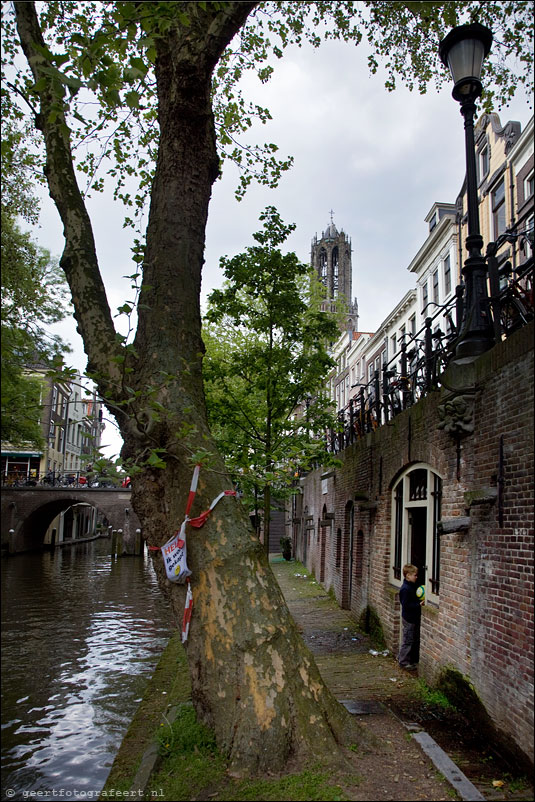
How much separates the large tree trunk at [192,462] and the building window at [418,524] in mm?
3528

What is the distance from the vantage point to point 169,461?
538 centimetres

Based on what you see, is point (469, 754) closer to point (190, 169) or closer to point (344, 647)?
point (344, 647)

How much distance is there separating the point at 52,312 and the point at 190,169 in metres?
12.1

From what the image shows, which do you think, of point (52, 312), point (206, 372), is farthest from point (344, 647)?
point (52, 312)

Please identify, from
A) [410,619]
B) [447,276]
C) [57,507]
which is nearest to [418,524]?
[410,619]

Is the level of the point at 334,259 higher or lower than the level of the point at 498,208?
higher

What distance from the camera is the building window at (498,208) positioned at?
21.3m

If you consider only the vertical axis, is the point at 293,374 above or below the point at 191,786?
above

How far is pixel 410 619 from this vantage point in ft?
26.5

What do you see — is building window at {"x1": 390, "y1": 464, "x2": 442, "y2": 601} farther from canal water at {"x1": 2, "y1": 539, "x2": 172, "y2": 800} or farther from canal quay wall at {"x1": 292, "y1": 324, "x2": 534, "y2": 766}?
canal water at {"x1": 2, "y1": 539, "x2": 172, "y2": 800}

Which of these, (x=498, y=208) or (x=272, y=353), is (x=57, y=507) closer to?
(x=498, y=208)

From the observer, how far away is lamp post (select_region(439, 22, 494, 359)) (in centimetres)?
649

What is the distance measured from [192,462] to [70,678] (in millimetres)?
6737

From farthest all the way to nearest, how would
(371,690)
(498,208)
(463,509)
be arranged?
(498,208), (371,690), (463,509)
